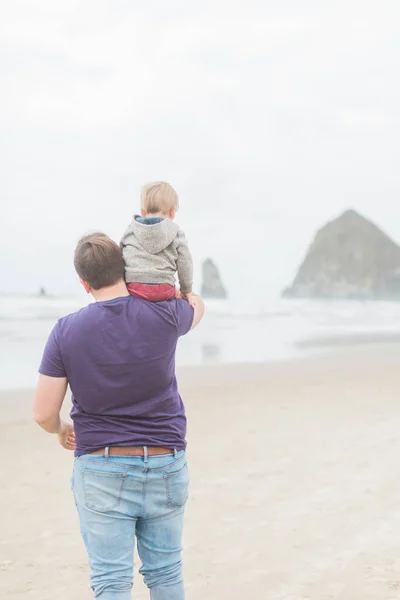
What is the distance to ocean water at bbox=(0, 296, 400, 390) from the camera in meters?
11.8

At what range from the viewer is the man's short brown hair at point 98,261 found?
202cm

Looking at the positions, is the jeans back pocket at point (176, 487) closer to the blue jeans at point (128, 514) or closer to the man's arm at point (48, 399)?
the blue jeans at point (128, 514)

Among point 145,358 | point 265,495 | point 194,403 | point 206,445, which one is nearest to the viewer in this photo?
point 145,358

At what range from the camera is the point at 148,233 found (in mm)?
2094

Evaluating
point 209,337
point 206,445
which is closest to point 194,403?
point 206,445

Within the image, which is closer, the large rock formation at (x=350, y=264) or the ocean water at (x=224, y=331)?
the ocean water at (x=224, y=331)

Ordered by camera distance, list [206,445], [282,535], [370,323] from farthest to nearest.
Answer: [370,323] → [206,445] → [282,535]

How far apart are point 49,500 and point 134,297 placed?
10.4ft

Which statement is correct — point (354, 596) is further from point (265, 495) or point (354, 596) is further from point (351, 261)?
point (351, 261)

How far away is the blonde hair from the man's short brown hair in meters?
0.18

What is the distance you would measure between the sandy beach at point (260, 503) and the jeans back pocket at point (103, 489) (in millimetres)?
1417

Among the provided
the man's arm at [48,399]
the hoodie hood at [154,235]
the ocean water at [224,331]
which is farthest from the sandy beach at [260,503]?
the ocean water at [224,331]

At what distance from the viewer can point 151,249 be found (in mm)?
2102

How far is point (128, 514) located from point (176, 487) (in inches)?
6.4
